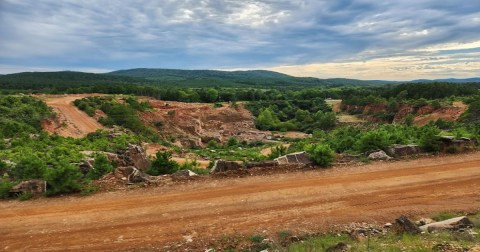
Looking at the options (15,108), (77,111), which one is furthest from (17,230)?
(77,111)

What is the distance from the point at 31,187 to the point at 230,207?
5.45 m

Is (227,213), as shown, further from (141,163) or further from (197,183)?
(141,163)

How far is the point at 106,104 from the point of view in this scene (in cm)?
4884

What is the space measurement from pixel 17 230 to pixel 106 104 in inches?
1720

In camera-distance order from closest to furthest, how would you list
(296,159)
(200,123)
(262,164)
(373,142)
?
(262,164), (296,159), (373,142), (200,123)

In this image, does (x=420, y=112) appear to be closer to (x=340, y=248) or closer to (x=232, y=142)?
(x=232, y=142)

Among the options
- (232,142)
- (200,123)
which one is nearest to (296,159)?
(232,142)

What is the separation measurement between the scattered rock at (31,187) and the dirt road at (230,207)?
0.51 m

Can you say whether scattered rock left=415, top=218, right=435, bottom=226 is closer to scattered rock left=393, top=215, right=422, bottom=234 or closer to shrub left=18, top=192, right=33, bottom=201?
scattered rock left=393, top=215, right=422, bottom=234

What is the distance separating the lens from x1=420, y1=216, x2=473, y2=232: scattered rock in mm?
6898

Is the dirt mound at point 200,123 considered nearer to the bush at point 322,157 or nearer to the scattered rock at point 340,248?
the bush at point 322,157

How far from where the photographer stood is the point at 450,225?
6.96 meters

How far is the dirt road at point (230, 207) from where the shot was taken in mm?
7219

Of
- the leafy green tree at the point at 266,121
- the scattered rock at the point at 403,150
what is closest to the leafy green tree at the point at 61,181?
the scattered rock at the point at 403,150
